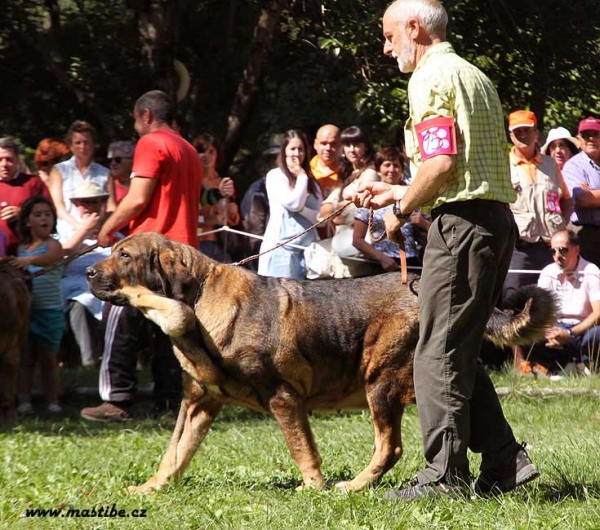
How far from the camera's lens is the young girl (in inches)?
380

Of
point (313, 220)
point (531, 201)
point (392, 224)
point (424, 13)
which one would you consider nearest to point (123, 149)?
point (313, 220)

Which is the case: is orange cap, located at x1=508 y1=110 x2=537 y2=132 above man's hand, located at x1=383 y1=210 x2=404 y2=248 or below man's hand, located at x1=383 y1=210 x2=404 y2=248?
above

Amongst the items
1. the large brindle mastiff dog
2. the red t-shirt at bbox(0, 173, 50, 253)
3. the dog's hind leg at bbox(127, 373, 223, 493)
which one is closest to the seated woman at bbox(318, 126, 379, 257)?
the red t-shirt at bbox(0, 173, 50, 253)

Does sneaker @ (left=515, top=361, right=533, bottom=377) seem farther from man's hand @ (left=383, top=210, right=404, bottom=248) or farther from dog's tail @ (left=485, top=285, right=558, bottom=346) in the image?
man's hand @ (left=383, top=210, right=404, bottom=248)

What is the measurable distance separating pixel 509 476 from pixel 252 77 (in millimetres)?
8463

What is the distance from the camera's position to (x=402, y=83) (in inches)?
505

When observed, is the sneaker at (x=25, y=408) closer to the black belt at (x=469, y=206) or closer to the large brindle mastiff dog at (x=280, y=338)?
the large brindle mastiff dog at (x=280, y=338)

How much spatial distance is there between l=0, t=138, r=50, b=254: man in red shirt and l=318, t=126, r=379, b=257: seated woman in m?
2.68

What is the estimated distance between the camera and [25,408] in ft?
31.8

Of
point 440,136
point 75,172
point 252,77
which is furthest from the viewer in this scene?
point 252,77

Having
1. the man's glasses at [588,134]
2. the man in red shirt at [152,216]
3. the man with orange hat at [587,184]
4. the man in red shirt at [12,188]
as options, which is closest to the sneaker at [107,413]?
the man in red shirt at [152,216]

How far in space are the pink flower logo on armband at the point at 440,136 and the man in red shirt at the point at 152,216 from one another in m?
3.63

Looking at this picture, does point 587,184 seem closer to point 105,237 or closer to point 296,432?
point 105,237

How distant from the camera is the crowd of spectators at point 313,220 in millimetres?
10154
